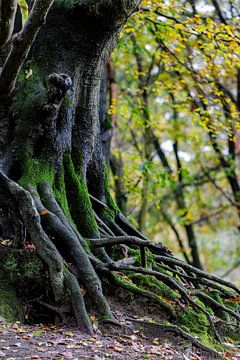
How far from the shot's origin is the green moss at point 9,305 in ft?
17.5

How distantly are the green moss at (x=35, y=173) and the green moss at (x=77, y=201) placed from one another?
0.41m

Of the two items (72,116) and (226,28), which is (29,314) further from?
(226,28)

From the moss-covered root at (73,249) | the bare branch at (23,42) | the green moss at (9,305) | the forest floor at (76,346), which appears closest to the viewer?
the forest floor at (76,346)

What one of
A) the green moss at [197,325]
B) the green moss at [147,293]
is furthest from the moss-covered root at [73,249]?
the green moss at [197,325]

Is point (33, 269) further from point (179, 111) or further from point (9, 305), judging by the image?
point (179, 111)

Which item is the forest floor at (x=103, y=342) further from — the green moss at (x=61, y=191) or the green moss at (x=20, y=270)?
the green moss at (x=61, y=191)

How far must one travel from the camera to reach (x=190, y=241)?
1892 centimetres

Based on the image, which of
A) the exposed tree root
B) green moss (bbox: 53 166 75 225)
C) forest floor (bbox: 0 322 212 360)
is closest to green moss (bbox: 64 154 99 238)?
green moss (bbox: 53 166 75 225)

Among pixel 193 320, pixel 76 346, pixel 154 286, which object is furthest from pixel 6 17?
pixel 193 320

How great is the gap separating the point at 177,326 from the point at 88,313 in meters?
1.02

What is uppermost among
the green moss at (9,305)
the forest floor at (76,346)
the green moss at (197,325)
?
the green moss at (197,325)

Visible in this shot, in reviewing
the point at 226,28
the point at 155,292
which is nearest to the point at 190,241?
the point at 226,28

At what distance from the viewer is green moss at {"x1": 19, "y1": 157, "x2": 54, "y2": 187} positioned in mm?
6215

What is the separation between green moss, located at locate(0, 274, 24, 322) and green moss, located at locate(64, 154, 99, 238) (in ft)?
4.73
